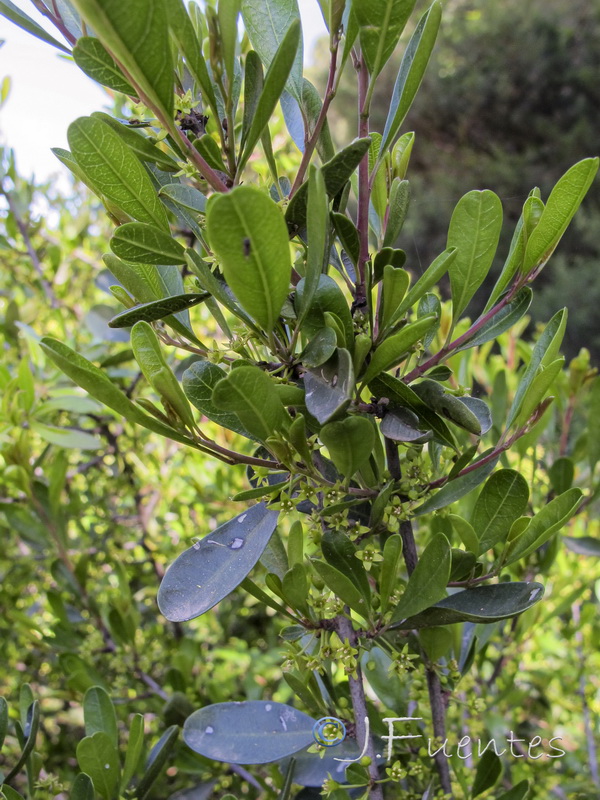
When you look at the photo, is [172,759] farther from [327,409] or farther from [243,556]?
[327,409]

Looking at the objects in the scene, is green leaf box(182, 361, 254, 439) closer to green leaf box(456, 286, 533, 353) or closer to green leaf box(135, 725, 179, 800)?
green leaf box(456, 286, 533, 353)

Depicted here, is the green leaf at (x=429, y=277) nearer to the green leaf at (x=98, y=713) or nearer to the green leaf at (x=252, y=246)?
the green leaf at (x=252, y=246)

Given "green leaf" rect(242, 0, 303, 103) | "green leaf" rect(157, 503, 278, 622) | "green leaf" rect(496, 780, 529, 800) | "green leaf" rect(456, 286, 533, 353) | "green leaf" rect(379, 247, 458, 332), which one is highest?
Result: "green leaf" rect(242, 0, 303, 103)

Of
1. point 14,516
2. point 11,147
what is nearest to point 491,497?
point 14,516

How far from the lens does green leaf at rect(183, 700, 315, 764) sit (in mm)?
557

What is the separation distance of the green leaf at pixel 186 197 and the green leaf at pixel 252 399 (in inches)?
7.0

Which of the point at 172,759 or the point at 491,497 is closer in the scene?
the point at 491,497

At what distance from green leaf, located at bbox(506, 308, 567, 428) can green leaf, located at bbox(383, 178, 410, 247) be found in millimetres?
160

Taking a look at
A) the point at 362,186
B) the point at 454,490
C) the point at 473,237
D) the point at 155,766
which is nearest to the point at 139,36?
the point at 362,186

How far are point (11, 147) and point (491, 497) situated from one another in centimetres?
141

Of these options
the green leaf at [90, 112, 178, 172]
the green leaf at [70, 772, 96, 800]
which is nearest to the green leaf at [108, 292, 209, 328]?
the green leaf at [90, 112, 178, 172]

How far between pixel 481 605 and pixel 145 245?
1.35 feet

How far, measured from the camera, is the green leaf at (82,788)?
0.59m

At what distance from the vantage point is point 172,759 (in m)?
0.87
